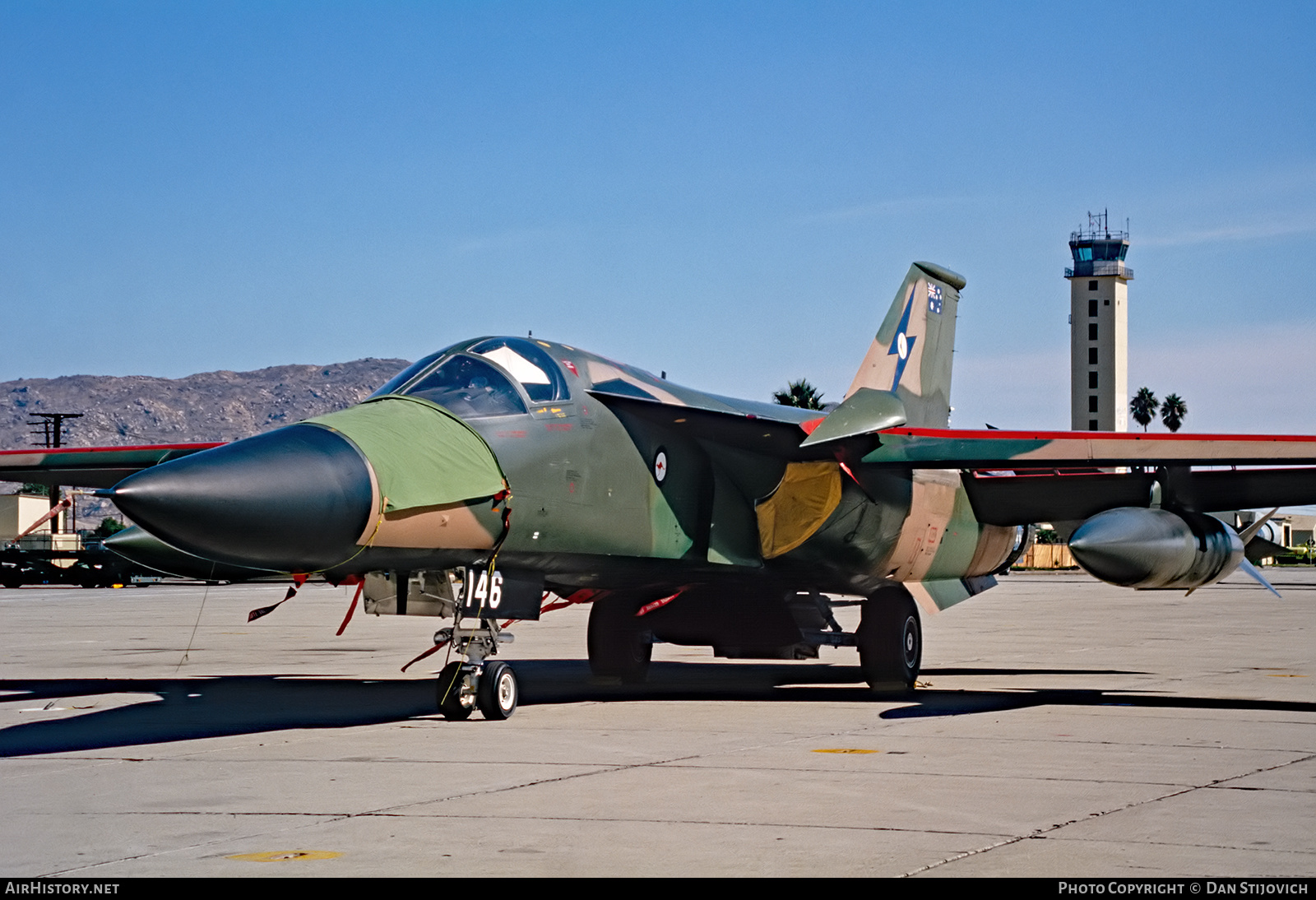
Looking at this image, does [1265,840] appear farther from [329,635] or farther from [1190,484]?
[329,635]

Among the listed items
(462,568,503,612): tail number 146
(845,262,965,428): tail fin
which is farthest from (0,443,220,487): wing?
(845,262,965,428): tail fin

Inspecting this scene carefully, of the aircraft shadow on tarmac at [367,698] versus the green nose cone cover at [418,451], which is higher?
the green nose cone cover at [418,451]

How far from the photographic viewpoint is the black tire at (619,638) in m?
15.3

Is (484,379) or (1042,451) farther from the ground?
(484,379)

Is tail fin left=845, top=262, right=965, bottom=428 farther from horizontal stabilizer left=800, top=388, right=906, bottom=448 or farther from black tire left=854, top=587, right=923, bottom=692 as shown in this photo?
black tire left=854, top=587, right=923, bottom=692

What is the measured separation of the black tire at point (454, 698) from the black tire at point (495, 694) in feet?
0.32

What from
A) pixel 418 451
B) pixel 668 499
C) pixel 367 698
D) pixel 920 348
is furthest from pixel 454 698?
pixel 920 348

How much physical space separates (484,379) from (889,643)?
5721 millimetres

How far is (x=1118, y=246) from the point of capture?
392ft

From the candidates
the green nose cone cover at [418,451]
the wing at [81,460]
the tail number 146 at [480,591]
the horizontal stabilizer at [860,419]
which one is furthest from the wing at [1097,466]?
the wing at [81,460]

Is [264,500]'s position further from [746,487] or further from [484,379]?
[746,487]

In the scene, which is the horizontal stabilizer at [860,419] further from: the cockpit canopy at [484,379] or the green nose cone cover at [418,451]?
the green nose cone cover at [418,451]

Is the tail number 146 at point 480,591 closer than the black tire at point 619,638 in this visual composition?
Yes

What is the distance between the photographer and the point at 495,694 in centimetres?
1144
